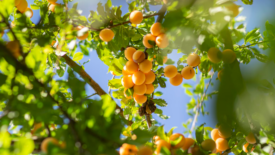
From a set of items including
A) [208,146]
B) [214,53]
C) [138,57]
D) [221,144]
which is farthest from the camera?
[138,57]

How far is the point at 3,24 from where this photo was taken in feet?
2.90

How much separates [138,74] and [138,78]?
0.04 meters

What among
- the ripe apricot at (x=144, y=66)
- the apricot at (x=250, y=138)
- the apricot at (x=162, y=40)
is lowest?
the apricot at (x=250, y=138)

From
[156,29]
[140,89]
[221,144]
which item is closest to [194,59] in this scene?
[156,29]

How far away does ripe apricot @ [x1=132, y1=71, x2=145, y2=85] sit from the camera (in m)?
1.57

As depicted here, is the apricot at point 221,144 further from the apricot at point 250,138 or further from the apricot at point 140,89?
the apricot at point 140,89

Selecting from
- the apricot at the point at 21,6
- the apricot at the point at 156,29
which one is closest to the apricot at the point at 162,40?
the apricot at the point at 156,29

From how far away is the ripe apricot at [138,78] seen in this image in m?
1.57

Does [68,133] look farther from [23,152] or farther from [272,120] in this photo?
[272,120]

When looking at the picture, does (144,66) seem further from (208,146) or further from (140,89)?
(208,146)

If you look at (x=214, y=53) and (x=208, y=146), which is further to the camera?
(x=214, y=53)

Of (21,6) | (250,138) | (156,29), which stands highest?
(21,6)

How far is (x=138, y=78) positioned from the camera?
1.57m

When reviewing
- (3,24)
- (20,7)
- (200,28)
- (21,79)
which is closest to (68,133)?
(21,79)
